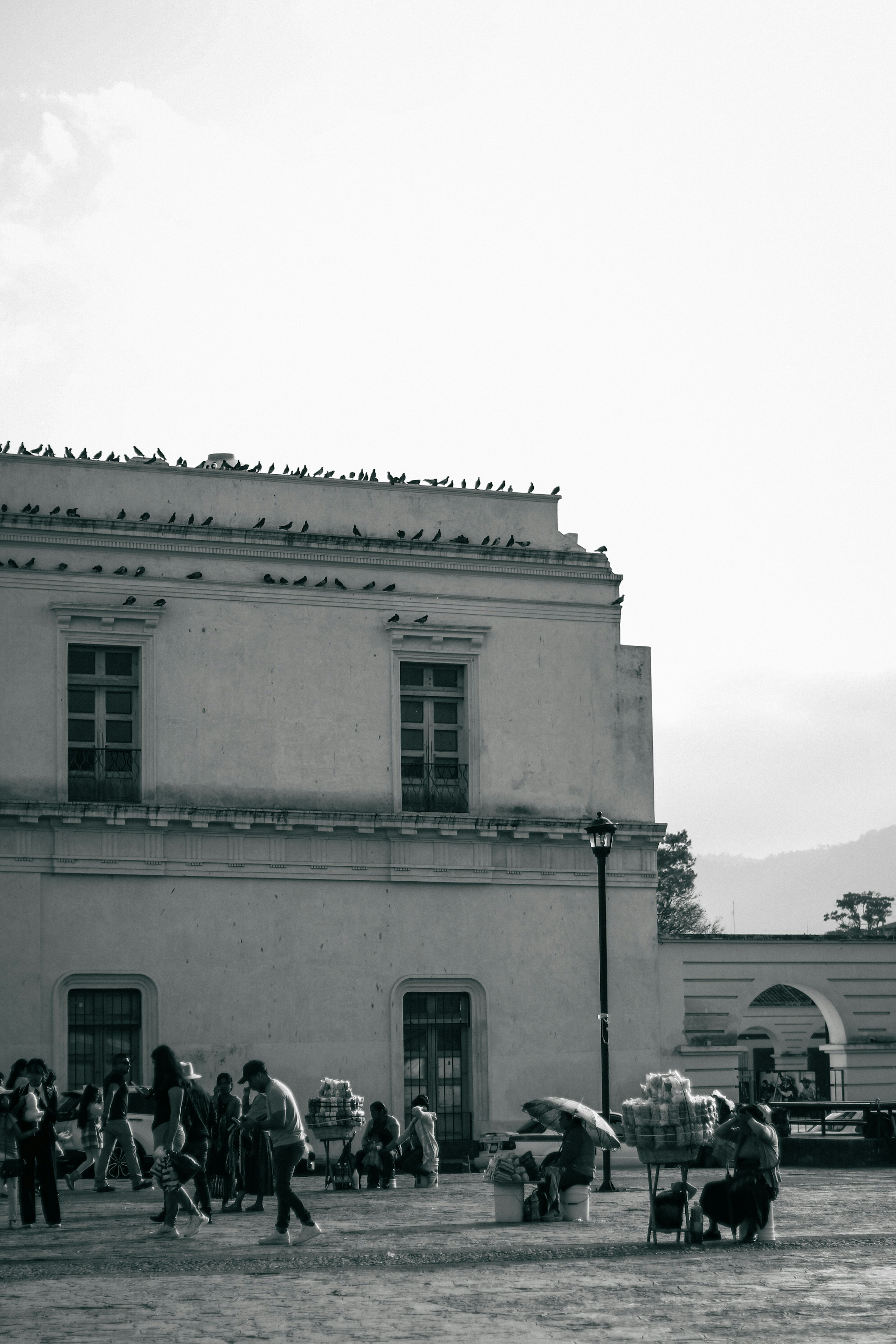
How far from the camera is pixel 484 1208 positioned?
21.0 meters

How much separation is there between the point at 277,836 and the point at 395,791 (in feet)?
6.81

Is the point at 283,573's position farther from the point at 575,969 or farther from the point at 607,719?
the point at 575,969

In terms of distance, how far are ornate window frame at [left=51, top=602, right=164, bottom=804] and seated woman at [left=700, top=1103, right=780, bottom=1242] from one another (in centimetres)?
1366

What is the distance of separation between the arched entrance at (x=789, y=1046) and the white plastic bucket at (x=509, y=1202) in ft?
40.2

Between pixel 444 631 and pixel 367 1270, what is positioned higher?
pixel 444 631

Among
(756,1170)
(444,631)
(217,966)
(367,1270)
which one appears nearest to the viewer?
(367,1270)

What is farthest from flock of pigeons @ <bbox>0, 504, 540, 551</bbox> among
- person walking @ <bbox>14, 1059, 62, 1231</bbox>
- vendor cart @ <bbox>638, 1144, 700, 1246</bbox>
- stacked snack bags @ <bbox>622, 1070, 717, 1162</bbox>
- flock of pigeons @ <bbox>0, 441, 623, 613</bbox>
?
vendor cart @ <bbox>638, 1144, 700, 1246</bbox>

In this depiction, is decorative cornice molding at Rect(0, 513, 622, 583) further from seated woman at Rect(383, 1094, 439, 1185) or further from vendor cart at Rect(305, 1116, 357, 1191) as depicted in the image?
seated woman at Rect(383, 1094, 439, 1185)

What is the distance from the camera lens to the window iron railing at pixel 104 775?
28.1 m

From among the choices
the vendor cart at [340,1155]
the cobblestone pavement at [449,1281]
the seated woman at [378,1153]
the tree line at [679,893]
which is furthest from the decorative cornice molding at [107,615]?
the tree line at [679,893]

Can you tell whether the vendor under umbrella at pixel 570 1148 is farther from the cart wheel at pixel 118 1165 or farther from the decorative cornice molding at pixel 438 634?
the decorative cornice molding at pixel 438 634

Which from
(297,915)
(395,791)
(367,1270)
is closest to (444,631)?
(395,791)

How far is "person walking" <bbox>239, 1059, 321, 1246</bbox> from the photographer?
16688mm

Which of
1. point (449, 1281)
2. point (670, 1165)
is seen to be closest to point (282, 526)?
point (670, 1165)
